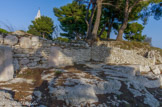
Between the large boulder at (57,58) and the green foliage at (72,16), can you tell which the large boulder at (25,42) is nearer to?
the large boulder at (57,58)

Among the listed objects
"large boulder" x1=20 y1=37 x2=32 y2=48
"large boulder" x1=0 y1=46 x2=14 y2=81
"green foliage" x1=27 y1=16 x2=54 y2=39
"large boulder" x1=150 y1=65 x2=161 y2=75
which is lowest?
"large boulder" x1=150 y1=65 x2=161 y2=75

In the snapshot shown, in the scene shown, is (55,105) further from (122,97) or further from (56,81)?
(122,97)

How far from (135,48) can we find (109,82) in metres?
6.08

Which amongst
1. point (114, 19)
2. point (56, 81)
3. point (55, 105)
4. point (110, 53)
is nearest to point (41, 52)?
point (56, 81)

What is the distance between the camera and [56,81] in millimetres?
3441

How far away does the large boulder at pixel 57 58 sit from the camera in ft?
17.1

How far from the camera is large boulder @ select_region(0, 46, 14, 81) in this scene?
3.38m

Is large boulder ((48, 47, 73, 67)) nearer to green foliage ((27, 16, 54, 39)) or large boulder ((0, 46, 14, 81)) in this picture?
large boulder ((0, 46, 14, 81))

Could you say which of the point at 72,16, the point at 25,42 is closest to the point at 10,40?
the point at 25,42

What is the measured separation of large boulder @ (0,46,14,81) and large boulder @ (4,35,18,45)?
2.97 ft

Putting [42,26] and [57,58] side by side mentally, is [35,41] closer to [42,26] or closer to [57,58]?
[57,58]

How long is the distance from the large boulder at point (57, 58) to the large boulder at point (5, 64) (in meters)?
1.82

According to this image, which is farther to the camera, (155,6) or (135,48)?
(155,6)

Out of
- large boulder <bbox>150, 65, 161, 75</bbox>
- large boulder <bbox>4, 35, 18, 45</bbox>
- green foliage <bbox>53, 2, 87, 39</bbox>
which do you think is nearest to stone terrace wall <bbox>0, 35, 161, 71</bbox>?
large boulder <bbox>4, 35, 18, 45</bbox>
